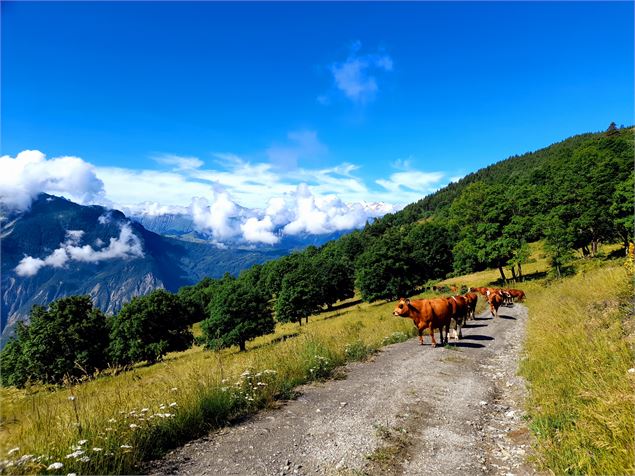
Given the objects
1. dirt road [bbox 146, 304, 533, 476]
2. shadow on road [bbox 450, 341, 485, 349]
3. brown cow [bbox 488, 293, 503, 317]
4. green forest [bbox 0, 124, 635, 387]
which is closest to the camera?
dirt road [bbox 146, 304, 533, 476]

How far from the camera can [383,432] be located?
241 inches

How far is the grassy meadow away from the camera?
179 inches

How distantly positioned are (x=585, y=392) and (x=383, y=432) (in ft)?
10.9

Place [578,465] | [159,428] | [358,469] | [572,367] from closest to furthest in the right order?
[578,465], [358,469], [159,428], [572,367]

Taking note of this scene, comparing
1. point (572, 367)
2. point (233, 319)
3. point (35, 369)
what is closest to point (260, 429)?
point (572, 367)

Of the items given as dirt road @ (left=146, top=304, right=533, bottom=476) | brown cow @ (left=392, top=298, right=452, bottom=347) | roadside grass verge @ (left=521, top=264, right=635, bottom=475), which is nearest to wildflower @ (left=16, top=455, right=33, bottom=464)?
dirt road @ (left=146, top=304, right=533, bottom=476)

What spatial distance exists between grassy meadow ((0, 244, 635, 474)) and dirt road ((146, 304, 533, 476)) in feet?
1.53

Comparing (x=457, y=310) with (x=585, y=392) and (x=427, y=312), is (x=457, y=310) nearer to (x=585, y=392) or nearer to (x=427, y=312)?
(x=427, y=312)

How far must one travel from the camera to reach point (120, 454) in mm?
5070

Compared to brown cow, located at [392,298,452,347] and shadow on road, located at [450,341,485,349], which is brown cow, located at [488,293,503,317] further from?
brown cow, located at [392,298,452,347]

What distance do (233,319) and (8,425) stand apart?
44.0 m

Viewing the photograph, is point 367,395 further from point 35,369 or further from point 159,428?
point 35,369

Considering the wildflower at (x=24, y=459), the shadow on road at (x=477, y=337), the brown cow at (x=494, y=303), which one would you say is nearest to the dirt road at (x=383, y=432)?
the wildflower at (x=24, y=459)

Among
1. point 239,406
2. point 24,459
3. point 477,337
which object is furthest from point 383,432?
point 477,337
